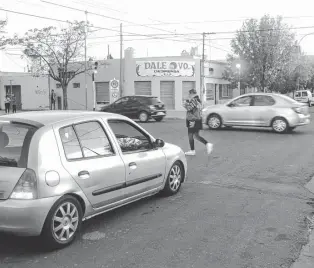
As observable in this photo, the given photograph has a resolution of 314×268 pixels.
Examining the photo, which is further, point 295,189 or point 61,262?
point 295,189

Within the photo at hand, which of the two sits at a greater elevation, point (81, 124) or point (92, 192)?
point (81, 124)

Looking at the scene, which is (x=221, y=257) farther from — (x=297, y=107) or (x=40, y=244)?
(x=297, y=107)

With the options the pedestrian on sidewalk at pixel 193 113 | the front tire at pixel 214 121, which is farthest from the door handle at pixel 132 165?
the front tire at pixel 214 121

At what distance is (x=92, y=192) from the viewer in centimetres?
497

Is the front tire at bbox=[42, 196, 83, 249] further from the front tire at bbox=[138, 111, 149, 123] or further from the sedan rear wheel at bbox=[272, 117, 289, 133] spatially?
the front tire at bbox=[138, 111, 149, 123]

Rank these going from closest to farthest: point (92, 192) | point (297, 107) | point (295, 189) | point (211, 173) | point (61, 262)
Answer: point (61, 262), point (92, 192), point (295, 189), point (211, 173), point (297, 107)

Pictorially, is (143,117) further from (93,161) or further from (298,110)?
(93,161)

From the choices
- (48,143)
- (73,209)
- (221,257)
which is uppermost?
(48,143)

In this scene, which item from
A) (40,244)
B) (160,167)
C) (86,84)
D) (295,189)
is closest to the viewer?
(40,244)

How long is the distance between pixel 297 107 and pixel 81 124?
12.8 meters

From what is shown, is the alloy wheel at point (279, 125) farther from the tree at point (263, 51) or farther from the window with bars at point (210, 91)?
the tree at point (263, 51)

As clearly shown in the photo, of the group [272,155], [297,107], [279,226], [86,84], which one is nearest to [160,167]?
[279,226]

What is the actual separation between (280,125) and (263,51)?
25.8 m

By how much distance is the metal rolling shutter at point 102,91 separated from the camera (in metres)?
38.3
